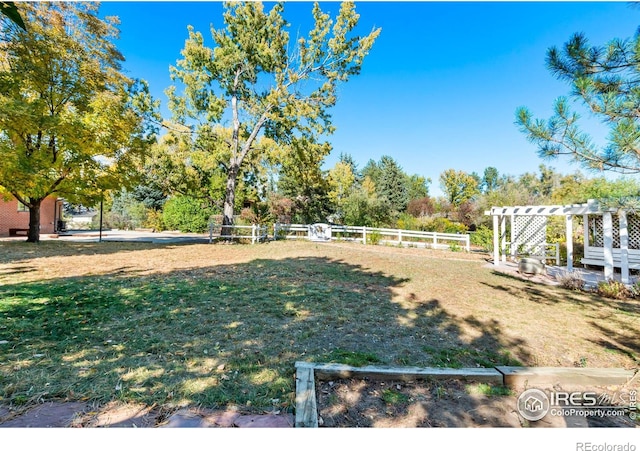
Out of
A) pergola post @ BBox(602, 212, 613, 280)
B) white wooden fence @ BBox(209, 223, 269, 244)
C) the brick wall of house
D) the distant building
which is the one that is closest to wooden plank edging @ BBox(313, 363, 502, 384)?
pergola post @ BBox(602, 212, 613, 280)

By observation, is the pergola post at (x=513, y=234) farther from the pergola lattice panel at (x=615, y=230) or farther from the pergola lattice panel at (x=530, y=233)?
the pergola lattice panel at (x=615, y=230)

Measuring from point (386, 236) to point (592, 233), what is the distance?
9245mm

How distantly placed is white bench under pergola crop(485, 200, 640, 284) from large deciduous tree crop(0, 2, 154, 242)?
1530cm

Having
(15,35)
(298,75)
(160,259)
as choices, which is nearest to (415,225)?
(298,75)

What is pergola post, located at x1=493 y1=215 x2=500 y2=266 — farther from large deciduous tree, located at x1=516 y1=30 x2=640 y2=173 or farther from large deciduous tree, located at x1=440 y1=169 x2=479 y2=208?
large deciduous tree, located at x1=440 y1=169 x2=479 y2=208

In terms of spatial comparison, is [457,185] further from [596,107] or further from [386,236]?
[596,107]

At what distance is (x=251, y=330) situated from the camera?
11.8ft

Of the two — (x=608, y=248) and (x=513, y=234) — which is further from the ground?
(x=513, y=234)

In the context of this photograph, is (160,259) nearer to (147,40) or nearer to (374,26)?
(147,40)

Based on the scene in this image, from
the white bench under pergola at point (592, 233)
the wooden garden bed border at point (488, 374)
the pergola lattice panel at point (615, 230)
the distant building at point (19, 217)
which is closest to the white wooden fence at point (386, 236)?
the white bench under pergola at point (592, 233)

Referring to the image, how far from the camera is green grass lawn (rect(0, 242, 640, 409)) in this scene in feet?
7.78

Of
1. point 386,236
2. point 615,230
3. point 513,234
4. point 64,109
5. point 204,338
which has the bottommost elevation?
point 204,338

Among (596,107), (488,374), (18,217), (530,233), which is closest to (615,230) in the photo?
(530,233)

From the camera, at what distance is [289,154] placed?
54.9 ft
